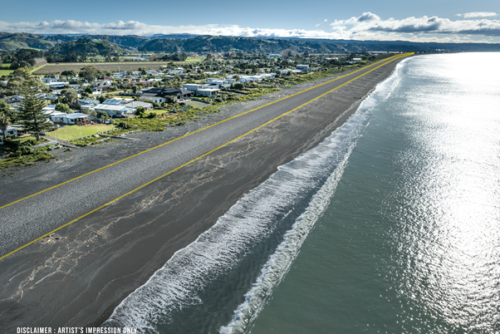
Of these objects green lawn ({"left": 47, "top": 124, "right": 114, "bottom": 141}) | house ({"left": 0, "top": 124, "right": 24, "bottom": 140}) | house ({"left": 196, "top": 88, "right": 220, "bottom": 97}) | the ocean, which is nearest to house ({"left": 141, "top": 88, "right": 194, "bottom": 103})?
house ({"left": 196, "top": 88, "right": 220, "bottom": 97})

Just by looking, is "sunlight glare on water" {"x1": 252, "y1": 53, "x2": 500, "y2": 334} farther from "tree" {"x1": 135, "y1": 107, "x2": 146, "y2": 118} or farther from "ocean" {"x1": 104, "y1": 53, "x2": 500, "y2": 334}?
"tree" {"x1": 135, "y1": 107, "x2": 146, "y2": 118}

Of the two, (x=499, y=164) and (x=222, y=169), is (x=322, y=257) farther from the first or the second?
(x=499, y=164)

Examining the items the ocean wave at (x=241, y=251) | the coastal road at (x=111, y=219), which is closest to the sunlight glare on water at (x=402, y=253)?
the ocean wave at (x=241, y=251)

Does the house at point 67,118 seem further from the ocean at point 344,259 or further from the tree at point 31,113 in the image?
the ocean at point 344,259

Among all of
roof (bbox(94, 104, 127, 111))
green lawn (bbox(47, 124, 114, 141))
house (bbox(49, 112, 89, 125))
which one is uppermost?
roof (bbox(94, 104, 127, 111))

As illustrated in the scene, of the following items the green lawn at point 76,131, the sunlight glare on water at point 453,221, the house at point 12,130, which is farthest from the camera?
the green lawn at point 76,131

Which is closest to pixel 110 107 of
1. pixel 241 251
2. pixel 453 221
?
pixel 241 251

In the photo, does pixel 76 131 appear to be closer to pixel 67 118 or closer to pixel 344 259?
pixel 67 118
